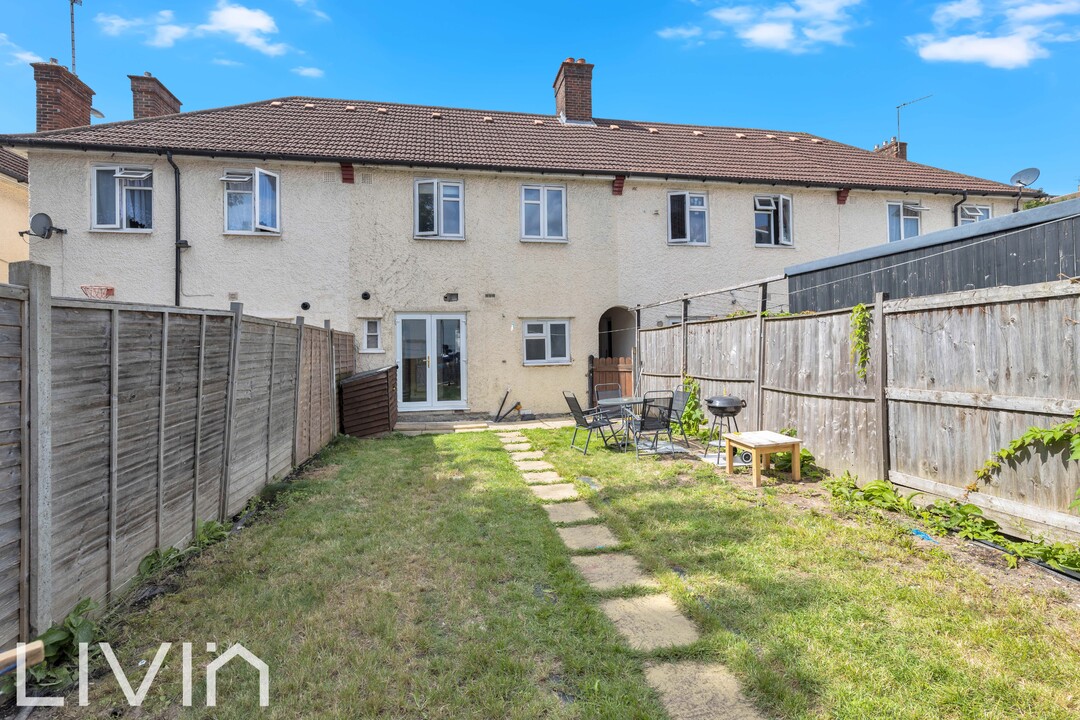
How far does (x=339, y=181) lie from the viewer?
37.6 feet

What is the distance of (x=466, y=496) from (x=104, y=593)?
10.00 ft

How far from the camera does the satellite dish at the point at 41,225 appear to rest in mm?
10219

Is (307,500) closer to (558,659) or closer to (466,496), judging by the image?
(466,496)

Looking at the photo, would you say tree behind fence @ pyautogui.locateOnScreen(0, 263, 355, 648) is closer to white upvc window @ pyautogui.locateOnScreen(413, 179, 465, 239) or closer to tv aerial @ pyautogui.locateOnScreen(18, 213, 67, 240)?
white upvc window @ pyautogui.locateOnScreen(413, 179, 465, 239)

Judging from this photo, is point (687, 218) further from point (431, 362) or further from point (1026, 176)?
point (1026, 176)

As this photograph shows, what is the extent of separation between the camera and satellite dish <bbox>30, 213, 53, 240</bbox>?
10.2m

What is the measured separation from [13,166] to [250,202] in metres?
8.42

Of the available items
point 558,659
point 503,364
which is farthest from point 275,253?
point 558,659

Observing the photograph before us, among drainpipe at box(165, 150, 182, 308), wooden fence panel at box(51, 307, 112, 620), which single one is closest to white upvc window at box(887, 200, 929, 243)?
wooden fence panel at box(51, 307, 112, 620)

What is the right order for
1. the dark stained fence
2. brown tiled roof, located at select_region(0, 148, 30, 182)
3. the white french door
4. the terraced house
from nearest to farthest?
the dark stained fence
the terraced house
the white french door
brown tiled roof, located at select_region(0, 148, 30, 182)

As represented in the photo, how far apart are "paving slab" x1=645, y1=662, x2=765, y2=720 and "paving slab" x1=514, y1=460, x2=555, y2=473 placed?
4326mm

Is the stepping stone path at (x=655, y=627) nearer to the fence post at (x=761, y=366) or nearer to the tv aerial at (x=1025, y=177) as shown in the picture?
the fence post at (x=761, y=366)

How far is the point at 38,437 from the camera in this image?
7.33 ft
